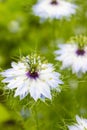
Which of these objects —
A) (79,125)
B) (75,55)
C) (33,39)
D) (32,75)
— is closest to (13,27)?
(33,39)

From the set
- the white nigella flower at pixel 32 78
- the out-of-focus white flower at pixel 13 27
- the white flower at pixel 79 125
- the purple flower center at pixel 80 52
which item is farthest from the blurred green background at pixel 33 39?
the white flower at pixel 79 125

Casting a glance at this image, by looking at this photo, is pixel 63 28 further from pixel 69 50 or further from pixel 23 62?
pixel 23 62

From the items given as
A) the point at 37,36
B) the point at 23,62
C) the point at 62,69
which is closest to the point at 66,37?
the point at 37,36

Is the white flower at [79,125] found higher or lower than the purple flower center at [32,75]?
lower

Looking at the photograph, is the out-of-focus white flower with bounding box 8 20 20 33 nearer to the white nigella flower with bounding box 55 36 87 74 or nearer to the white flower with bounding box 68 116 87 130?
the white nigella flower with bounding box 55 36 87 74

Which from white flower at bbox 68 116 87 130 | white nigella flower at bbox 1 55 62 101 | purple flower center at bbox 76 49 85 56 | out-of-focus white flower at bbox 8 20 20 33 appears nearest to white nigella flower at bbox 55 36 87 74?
purple flower center at bbox 76 49 85 56

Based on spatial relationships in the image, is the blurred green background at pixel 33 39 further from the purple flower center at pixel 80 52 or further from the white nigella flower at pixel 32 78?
the white nigella flower at pixel 32 78
